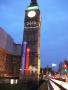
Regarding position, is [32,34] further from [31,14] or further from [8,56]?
[8,56]

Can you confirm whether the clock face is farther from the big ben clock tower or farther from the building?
the building

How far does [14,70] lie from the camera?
124 meters

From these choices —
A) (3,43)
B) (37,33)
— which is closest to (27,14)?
(37,33)

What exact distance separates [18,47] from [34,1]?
51458 mm

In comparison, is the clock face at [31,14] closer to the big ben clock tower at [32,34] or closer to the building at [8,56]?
the big ben clock tower at [32,34]

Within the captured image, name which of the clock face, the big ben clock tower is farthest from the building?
the clock face

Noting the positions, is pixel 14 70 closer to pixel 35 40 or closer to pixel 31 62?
pixel 31 62

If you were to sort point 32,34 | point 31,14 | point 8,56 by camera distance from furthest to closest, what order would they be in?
point 31,14 → point 32,34 → point 8,56

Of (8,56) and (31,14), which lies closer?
(8,56)

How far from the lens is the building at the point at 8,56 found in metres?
94.8

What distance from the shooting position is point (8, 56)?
11150cm

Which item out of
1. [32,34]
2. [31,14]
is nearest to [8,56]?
[32,34]

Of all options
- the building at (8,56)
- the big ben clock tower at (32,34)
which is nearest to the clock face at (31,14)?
the big ben clock tower at (32,34)

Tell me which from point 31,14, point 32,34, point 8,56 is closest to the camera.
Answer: point 8,56
